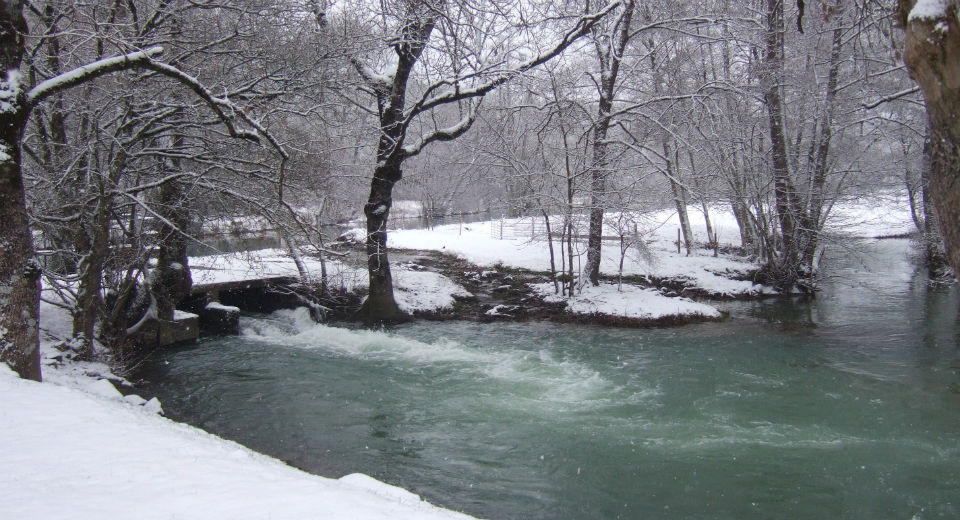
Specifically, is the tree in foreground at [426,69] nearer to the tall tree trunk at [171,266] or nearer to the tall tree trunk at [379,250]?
the tall tree trunk at [379,250]

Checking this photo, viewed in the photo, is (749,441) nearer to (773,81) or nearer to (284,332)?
(284,332)

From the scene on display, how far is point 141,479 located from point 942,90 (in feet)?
19.2

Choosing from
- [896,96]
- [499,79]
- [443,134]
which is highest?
[499,79]

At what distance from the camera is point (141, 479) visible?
4293mm

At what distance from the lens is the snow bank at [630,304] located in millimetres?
15719

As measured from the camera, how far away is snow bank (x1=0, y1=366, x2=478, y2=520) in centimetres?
381

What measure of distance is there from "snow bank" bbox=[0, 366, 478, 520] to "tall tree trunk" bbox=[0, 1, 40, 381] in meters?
1.19

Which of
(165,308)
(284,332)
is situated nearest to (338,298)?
(284,332)

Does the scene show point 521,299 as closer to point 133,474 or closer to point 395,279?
point 395,279

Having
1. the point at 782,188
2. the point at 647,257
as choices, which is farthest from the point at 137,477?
the point at 782,188

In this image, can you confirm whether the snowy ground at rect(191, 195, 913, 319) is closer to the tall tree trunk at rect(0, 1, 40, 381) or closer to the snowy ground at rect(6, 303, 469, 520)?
the tall tree trunk at rect(0, 1, 40, 381)

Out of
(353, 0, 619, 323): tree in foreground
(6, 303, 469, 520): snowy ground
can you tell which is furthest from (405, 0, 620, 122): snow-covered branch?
(6, 303, 469, 520): snowy ground

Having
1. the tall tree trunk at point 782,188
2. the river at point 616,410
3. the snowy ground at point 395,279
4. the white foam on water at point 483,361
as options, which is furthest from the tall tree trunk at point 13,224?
the tall tree trunk at point 782,188

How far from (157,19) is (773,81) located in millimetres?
15707
